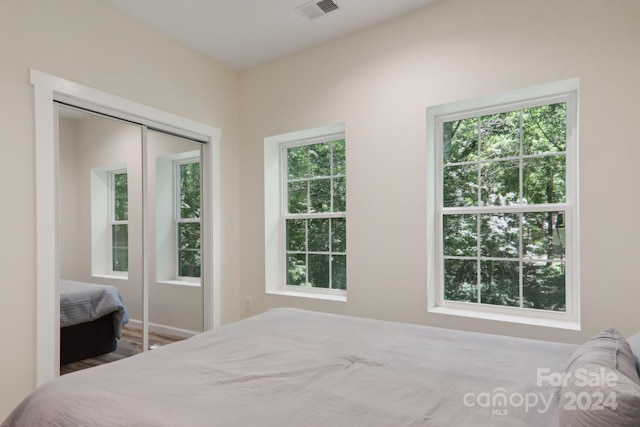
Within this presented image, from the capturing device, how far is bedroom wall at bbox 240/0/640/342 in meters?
2.28

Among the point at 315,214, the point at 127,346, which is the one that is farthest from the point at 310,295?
the point at 127,346

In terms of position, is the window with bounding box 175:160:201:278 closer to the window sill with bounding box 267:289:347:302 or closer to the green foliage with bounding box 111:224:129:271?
the green foliage with bounding box 111:224:129:271

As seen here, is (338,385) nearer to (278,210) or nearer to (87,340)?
(87,340)

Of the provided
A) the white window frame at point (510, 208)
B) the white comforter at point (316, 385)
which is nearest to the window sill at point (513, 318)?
the white window frame at point (510, 208)

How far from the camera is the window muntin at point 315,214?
361cm

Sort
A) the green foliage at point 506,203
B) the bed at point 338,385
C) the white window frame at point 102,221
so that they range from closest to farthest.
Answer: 1. the bed at point 338,385
2. the green foliage at point 506,203
3. the white window frame at point 102,221

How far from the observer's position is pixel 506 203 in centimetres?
282

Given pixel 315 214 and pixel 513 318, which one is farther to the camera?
pixel 315 214

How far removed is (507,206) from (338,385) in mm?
2083

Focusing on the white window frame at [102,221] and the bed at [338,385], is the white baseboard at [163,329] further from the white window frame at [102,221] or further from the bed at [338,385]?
the bed at [338,385]

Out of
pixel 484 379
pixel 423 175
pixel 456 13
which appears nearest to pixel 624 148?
pixel 423 175

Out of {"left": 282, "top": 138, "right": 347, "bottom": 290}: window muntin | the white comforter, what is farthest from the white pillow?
{"left": 282, "top": 138, "right": 347, "bottom": 290}: window muntin

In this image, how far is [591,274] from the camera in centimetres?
234

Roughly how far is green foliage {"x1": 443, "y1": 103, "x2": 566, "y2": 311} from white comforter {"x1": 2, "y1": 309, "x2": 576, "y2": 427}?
105cm
